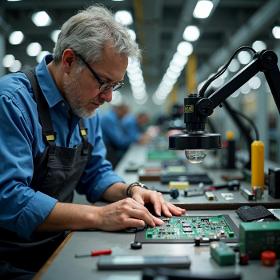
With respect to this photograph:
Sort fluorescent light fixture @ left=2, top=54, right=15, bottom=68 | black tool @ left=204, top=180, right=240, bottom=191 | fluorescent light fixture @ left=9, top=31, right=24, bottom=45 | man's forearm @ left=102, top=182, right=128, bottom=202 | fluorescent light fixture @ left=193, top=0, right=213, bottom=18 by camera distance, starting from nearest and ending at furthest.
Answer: man's forearm @ left=102, top=182, right=128, bottom=202, black tool @ left=204, top=180, right=240, bottom=191, fluorescent light fixture @ left=193, top=0, right=213, bottom=18, fluorescent light fixture @ left=9, top=31, right=24, bottom=45, fluorescent light fixture @ left=2, top=54, right=15, bottom=68

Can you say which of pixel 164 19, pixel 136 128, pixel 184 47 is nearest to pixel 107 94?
pixel 184 47

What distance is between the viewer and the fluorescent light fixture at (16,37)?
4.98 m

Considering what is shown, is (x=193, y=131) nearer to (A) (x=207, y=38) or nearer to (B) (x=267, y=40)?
(B) (x=267, y=40)

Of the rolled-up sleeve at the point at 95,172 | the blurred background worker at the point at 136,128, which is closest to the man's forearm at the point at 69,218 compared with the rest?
the rolled-up sleeve at the point at 95,172

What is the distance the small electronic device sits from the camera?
1058mm

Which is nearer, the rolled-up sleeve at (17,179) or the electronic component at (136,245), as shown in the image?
the electronic component at (136,245)

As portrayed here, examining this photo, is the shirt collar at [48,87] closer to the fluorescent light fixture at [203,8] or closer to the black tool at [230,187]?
the black tool at [230,187]

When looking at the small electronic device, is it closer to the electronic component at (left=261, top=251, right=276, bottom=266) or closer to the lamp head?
the electronic component at (left=261, top=251, right=276, bottom=266)

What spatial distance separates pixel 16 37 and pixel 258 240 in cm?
477

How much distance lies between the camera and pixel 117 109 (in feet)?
22.7

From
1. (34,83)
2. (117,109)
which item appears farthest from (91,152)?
(117,109)

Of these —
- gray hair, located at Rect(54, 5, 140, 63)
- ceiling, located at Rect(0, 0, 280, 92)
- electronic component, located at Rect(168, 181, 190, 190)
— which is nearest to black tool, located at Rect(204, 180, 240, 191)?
electronic component, located at Rect(168, 181, 190, 190)

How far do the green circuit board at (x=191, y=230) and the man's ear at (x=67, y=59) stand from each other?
83 centimetres

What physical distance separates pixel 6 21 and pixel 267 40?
14.5 feet
